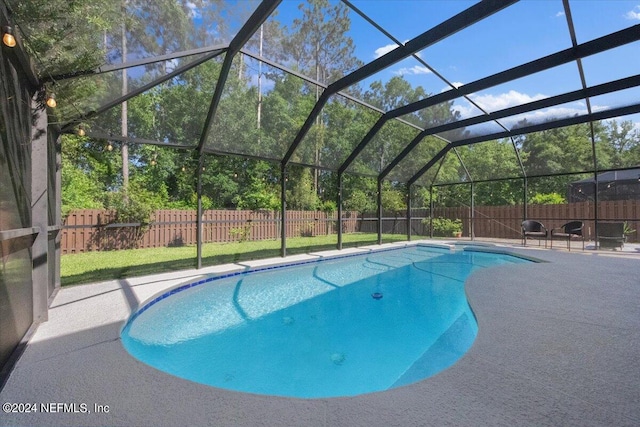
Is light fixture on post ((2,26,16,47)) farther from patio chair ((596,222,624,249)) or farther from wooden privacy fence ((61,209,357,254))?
patio chair ((596,222,624,249))

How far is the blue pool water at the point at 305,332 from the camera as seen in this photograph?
2738 mm

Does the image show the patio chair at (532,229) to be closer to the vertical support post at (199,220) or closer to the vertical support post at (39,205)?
the vertical support post at (199,220)

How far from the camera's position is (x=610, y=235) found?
8367mm

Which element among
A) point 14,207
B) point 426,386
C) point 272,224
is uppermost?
point 14,207

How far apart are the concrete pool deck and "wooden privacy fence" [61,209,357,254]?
4.49 metres

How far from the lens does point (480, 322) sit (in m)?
2.90

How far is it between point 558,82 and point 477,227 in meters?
8.22

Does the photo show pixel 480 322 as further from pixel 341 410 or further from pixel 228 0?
pixel 228 0

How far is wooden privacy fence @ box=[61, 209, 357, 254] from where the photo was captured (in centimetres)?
873

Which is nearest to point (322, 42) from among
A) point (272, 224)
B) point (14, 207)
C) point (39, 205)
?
point (39, 205)

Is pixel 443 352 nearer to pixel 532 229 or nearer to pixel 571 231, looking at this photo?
pixel 571 231

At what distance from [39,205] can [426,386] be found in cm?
379

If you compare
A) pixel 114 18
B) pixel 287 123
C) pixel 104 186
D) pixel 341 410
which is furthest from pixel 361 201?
pixel 341 410

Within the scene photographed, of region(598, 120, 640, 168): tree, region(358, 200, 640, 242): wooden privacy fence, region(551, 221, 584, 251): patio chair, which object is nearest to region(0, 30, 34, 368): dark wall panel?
region(358, 200, 640, 242): wooden privacy fence
